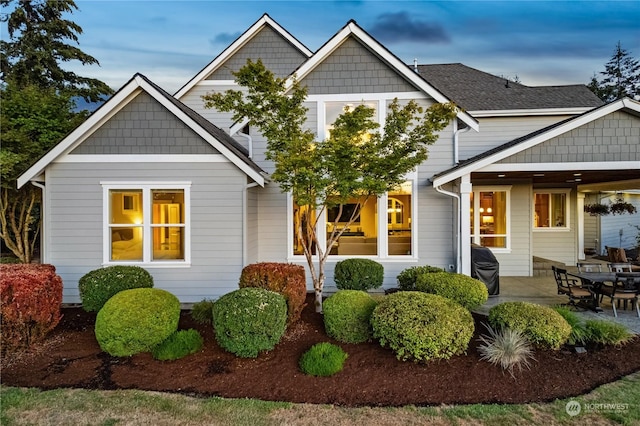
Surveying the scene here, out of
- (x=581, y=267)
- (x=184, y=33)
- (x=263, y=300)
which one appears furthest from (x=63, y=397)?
(x=184, y=33)

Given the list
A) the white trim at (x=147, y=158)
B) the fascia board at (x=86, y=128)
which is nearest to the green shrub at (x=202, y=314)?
the white trim at (x=147, y=158)

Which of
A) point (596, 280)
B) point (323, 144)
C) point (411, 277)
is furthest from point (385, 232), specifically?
point (596, 280)

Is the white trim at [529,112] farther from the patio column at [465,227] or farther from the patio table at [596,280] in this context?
the patio table at [596,280]

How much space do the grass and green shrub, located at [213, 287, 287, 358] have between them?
0.92m

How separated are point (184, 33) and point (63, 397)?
41.5 feet

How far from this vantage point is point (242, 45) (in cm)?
1264

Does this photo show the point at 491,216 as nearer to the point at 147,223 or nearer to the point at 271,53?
the point at 271,53

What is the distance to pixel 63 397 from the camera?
423 centimetres

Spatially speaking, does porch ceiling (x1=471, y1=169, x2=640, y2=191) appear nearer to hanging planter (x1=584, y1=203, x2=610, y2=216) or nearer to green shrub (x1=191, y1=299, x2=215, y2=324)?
hanging planter (x1=584, y1=203, x2=610, y2=216)

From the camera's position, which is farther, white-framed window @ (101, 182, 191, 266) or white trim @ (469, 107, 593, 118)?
white trim @ (469, 107, 593, 118)

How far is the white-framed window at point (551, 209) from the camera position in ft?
40.6

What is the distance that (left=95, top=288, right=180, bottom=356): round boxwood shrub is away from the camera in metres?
5.05

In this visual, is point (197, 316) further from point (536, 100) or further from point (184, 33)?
point (536, 100)

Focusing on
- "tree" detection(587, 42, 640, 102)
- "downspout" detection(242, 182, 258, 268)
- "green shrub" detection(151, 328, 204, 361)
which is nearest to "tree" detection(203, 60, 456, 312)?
"downspout" detection(242, 182, 258, 268)
